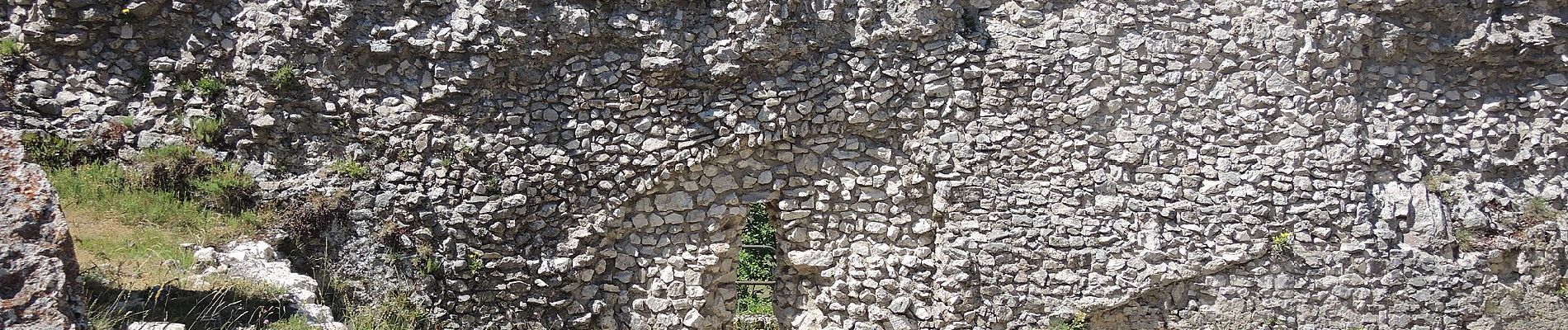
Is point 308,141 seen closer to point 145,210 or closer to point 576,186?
point 145,210

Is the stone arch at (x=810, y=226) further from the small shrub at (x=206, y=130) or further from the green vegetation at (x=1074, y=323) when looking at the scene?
the small shrub at (x=206, y=130)

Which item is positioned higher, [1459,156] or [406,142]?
[406,142]

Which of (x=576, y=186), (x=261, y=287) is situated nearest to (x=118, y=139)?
(x=261, y=287)

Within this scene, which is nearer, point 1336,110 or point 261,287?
point 261,287

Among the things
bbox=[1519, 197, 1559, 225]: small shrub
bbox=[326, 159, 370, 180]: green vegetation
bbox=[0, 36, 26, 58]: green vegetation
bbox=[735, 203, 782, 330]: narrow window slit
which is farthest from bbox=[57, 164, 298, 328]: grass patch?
bbox=[1519, 197, 1559, 225]: small shrub

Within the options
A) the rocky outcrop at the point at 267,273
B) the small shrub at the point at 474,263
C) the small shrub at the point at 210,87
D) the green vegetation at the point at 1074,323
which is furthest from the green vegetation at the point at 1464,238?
the small shrub at the point at 210,87

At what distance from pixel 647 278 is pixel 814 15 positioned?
2.24 metres

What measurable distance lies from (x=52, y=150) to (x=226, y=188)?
113 cm

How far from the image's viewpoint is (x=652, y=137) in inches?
272

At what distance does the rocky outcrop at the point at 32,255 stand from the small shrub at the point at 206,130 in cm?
255

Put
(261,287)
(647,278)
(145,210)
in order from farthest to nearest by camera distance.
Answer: (647,278), (145,210), (261,287)

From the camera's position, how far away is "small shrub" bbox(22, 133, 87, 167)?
6543mm

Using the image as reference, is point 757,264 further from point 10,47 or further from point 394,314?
point 10,47

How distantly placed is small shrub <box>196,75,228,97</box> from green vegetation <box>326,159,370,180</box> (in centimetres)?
93
